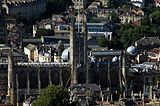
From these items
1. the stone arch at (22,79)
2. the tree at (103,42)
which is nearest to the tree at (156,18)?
the tree at (103,42)

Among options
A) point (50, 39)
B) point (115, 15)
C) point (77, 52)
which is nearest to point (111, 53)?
point (77, 52)

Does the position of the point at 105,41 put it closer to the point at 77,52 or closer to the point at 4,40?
the point at 4,40

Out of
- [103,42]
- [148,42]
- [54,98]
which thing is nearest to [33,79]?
[54,98]

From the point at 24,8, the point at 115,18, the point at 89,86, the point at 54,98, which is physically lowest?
the point at 89,86

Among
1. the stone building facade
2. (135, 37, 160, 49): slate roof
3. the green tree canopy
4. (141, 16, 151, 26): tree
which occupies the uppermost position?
the stone building facade

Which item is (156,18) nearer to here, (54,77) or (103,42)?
(103,42)

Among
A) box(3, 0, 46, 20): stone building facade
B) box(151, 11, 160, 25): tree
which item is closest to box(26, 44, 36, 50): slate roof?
box(3, 0, 46, 20): stone building facade

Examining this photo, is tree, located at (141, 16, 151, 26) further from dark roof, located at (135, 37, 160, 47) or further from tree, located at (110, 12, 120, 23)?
dark roof, located at (135, 37, 160, 47)

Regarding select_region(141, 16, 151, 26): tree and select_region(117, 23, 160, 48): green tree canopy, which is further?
select_region(141, 16, 151, 26): tree

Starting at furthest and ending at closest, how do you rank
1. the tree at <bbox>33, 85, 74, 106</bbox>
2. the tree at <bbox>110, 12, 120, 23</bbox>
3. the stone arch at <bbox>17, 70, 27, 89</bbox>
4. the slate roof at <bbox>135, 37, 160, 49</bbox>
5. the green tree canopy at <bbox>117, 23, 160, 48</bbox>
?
1. the tree at <bbox>110, 12, 120, 23</bbox>
2. the green tree canopy at <bbox>117, 23, 160, 48</bbox>
3. the slate roof at <bbox>135, 37, 160, 49</bbox>
4. the stone arch at <bbox>17, 70, 27, 89</bbox>
5. the tree at <bbox>33, 85, 74, 106</bbox>
